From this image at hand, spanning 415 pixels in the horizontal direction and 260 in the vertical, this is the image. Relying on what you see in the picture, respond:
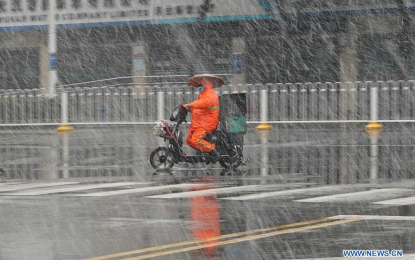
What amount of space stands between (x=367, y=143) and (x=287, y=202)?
442 inches

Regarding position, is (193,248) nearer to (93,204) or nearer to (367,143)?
(93,204)

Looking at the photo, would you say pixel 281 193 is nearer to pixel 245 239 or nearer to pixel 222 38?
pixel 245 239

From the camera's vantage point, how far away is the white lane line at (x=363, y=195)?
13.7 metres

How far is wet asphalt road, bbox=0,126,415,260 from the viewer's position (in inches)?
385

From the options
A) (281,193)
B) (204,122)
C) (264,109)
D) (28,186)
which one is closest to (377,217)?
(281,193)

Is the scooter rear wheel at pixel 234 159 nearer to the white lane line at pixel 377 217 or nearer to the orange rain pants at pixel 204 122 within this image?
A: the orange rain pants at pixel 204 122

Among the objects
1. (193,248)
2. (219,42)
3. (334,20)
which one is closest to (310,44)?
(334,20)

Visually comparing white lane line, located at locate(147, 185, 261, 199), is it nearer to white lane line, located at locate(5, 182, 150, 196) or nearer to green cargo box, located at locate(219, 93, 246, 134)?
white lane line, located at locate(5, 182, 150, 196)

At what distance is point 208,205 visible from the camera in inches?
520

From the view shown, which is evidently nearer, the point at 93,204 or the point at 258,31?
the point at 93,204

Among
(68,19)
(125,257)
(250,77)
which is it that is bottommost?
(125,257)

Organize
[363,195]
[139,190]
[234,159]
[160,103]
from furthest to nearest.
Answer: [160,103], [234,159], [139,190], [363,195]

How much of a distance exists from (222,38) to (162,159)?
77.6 feet

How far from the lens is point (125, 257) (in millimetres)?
9195
